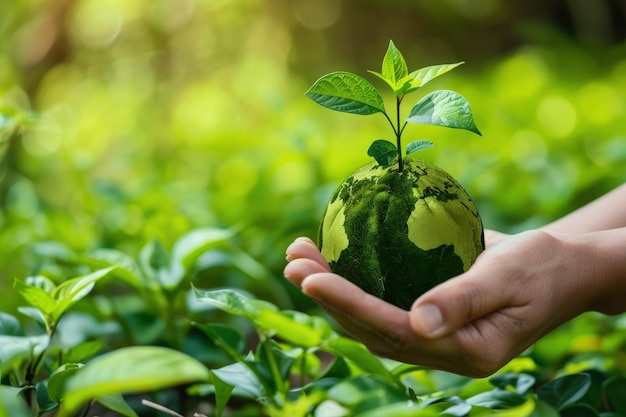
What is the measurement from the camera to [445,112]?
76cm

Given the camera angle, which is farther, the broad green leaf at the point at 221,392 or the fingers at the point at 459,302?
the broad green leaf at the point at 221,392

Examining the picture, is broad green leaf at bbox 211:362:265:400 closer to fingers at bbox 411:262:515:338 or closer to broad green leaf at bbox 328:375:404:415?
broad green leaf at bbox 328:375:404:415

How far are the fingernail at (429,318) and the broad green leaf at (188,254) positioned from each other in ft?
1.74

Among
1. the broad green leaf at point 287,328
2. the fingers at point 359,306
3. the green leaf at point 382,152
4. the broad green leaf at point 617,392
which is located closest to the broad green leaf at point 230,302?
the broad green leaf at point 287,328

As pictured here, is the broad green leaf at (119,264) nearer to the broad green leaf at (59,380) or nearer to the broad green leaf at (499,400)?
the broad green leaf at (59,380)

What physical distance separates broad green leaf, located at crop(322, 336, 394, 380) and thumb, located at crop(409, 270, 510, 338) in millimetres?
175

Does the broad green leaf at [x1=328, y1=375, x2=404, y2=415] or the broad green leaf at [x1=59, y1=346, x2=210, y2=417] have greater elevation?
the broad green leaf at [x1=59, y1=346, x2=210, y2=417]

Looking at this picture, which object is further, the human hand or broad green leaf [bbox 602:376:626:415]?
broad green leaf [bbox 602:376:626:415]

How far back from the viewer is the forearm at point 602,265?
866 millimetres

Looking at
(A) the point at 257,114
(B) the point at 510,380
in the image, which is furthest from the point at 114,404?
(A) the point at 257,114

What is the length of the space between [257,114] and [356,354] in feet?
11.7

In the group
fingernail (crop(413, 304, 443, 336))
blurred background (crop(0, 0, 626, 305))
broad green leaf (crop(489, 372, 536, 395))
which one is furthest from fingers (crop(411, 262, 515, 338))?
blurred background (crop(0, 0, 626, 305))

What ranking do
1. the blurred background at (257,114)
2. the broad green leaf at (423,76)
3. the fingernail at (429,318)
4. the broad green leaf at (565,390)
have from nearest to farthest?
1. the fingernail at (429,318)
2. the broad green leaf at (423,76)
3. the broad green leaf at (565,390)
4. the blurred background at (257,114)

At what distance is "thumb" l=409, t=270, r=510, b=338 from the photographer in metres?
0.68
